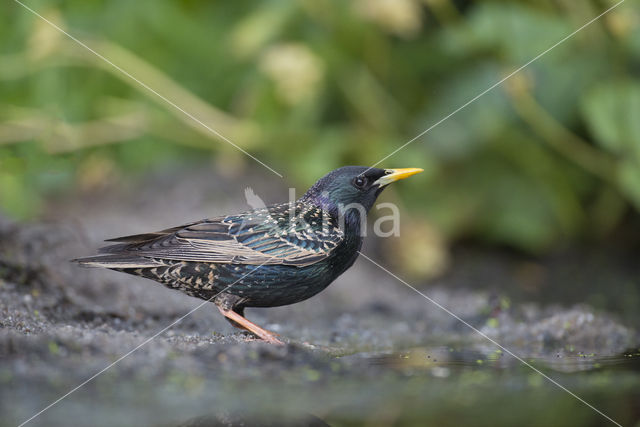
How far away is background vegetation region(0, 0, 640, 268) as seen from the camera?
6.18 m

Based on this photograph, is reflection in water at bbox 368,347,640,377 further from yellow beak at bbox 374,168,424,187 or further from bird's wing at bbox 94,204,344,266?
yellow beak at bbox 374,168,424,187

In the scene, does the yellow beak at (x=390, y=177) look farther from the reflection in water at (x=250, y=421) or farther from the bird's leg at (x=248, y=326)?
the reflection in water at (x=250, y=421)

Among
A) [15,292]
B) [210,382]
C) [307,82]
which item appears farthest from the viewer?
[307,82]

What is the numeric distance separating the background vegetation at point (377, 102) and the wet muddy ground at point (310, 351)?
748 mm

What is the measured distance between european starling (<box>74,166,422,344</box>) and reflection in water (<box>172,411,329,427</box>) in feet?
3.50

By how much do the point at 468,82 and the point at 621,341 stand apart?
3.36 m

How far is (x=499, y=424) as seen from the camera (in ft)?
7.90

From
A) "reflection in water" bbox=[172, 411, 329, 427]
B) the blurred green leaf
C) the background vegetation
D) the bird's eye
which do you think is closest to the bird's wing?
the bird's eye

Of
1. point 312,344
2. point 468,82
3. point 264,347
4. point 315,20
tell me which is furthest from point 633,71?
Answer: point 264,347

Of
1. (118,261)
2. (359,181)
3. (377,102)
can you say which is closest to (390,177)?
(359,181)

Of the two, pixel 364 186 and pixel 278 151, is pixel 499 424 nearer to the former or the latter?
pixel 364 186

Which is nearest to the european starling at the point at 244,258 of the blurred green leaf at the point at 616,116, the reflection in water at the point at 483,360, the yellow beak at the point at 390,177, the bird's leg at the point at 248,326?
the bird's leg at the point at 248,326

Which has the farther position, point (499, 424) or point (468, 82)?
point (468, 82)

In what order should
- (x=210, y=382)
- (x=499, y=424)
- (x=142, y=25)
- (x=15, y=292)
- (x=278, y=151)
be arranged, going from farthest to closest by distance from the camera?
(x=142, y=25), (x=278, y=151), (x=15, y=292), (x=210, y=382), (x=499, y=424)
